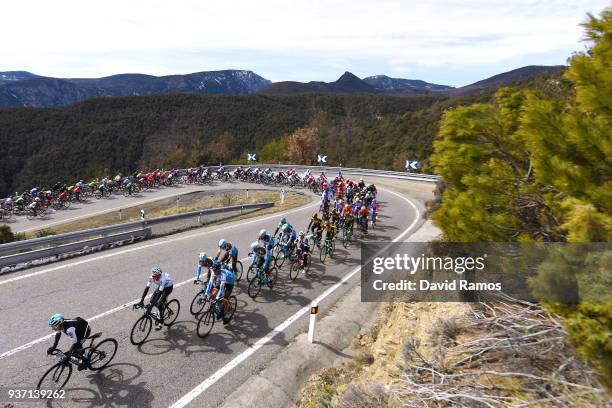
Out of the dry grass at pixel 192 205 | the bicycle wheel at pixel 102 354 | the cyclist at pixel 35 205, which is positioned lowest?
the dry grass at pixel 192 205

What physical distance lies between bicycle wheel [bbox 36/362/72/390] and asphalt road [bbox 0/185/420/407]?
14 cm

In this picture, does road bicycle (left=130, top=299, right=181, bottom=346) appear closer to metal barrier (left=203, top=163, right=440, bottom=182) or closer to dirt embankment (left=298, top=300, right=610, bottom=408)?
dirt embankment (left=298, top=300, right=610, bottom=408)

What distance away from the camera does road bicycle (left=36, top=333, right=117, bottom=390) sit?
21.0ft

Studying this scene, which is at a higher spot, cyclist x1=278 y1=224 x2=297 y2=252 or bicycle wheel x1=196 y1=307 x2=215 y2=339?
cyclist x1=278 y1=224 x2=297 y2=252

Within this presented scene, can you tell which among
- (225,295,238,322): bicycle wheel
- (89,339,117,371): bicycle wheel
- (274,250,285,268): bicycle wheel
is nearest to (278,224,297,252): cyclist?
(274,250,285,268): bicycle wheel

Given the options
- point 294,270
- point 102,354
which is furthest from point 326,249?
point 102,354

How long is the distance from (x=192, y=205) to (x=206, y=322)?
823 inches

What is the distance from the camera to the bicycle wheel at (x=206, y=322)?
27.5 feet

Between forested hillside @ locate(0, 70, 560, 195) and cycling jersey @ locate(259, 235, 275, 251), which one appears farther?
forested hillside @ locate(0, 70, 560, 195)

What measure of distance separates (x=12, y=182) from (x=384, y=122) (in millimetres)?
96514

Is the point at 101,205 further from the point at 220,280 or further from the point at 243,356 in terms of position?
the point at 243,356

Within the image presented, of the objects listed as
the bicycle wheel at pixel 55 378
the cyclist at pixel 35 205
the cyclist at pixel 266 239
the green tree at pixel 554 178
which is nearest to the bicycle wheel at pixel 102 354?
the bicycle wheel at pixel 55 378

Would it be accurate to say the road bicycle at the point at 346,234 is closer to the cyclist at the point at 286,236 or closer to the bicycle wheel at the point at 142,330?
the cyclist at the point at 286,236

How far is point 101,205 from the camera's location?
26531 mm
